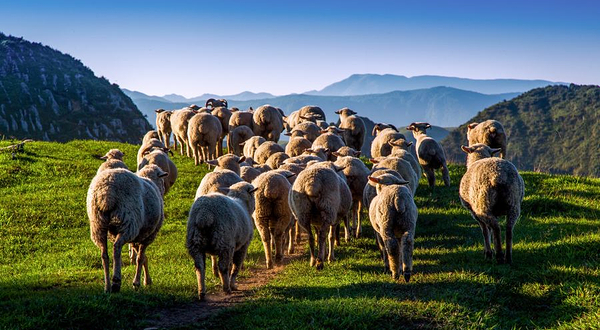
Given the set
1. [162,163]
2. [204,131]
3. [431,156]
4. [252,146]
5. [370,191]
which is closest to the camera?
[370,191]

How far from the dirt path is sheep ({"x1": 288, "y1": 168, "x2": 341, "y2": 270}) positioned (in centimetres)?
130

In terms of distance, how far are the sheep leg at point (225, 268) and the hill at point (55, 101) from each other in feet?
280

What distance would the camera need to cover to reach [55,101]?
105 meters

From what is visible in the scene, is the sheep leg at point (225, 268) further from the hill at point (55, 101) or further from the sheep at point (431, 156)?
the hill at point (55, 101)

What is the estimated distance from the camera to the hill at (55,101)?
91.2m

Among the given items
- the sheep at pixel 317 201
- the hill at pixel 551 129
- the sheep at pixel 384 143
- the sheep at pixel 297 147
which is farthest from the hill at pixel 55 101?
the sheep at pixel 317 201

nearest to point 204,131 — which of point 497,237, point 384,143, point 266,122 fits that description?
point 266,122

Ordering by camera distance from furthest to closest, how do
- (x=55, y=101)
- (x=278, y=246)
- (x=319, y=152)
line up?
(x=55, y=101), (x=319, y=152), (x=278, y=246)

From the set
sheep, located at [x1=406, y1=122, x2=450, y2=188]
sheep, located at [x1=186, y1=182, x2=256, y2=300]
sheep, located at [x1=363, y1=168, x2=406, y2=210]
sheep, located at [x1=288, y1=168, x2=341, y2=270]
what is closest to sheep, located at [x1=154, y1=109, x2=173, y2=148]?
sheep, located at [x1=406, y1=122, x2=450, y2=188]

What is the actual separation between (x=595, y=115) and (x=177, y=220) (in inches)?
5013

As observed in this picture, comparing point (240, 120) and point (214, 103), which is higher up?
point (214, 103)

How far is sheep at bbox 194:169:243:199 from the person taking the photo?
1169 centimetres

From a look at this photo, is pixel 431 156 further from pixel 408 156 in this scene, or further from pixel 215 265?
pixel 215 265

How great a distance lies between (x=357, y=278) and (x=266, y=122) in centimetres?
1513
